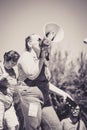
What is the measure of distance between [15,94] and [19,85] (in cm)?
8

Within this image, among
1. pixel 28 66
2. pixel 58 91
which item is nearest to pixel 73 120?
pixel 58 91

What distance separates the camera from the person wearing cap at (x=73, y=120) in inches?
101

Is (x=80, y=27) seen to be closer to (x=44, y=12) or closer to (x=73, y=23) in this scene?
(x=73, y=23)

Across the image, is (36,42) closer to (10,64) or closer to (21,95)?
(10,64)

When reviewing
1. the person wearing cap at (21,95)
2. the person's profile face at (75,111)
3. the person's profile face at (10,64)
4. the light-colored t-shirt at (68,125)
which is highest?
the person's profile face at (10,64)

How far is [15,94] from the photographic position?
2.58 m

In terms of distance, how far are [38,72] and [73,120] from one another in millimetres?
488

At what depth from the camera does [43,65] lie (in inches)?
103

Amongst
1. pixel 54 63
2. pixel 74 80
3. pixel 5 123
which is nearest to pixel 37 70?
pixel 54 63

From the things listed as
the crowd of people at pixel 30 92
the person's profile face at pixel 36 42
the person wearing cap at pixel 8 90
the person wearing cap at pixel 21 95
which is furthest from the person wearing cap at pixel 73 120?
the person's profile face at pixel 36 42

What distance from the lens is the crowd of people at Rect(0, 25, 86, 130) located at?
101 inches

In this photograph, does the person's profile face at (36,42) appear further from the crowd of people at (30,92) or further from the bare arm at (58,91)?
the bare arm at (58,91)

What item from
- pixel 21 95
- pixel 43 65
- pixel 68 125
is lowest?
pixel 68 125

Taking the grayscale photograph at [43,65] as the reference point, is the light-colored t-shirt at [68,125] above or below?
below
